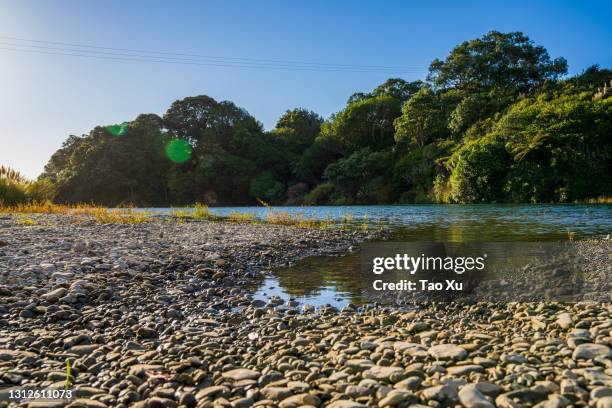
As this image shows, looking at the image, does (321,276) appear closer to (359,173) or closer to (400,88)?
(359,173)

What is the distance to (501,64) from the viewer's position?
182 feet

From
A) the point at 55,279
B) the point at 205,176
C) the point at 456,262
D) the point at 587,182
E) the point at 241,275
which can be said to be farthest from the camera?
the point at 205,176

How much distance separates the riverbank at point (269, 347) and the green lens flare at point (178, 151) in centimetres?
6105

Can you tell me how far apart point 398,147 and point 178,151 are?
34577mm

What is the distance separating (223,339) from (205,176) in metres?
59.8

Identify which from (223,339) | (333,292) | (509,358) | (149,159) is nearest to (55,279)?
(223,339)

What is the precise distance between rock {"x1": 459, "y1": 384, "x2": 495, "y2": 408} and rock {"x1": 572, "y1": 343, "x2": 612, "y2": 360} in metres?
1.10

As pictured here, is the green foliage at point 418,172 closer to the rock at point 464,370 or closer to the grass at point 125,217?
the grass at point 125,217

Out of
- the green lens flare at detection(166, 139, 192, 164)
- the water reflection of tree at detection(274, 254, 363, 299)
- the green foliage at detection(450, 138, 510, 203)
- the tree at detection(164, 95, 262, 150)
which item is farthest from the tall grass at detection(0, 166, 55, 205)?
the tree at detection(164, 95, 262, 150)

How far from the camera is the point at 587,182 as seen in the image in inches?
1286

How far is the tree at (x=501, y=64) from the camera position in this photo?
55.1 meters

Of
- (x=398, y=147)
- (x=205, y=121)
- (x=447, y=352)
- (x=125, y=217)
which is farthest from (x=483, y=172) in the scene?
(x=205, y=121)

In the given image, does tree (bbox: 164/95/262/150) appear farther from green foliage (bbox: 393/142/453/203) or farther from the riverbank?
the riverbank

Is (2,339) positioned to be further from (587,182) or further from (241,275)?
(587,182)
